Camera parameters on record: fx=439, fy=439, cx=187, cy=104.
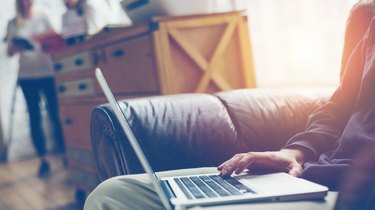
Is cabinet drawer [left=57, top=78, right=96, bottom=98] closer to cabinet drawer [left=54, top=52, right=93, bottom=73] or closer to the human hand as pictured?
cabinet drawer [left=54, top=52, right=93, bottom=73]

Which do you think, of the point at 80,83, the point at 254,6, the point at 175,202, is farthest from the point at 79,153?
the point at 175,202

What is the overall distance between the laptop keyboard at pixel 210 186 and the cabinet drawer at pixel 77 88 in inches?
59.3

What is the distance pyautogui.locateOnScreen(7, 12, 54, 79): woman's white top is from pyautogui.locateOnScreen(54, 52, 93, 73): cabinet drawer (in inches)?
21.8

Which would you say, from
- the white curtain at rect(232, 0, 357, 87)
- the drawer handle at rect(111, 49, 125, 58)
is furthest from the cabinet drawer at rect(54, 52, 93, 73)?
the white curtain at rect(232, 0, 357, 87)

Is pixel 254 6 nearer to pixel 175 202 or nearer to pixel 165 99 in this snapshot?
pixel 165 99

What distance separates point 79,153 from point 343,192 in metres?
2.02

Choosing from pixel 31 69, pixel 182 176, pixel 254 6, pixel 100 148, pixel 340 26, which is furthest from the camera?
pixel 31 69

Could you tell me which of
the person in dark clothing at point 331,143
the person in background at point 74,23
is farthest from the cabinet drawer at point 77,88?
the person in dark clothing at point 331,143

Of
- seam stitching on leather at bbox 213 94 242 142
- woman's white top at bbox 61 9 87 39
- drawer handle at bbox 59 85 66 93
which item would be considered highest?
woman's white top at bbox 61 9 87 39

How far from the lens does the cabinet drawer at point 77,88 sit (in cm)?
235

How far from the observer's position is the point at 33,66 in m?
3.17

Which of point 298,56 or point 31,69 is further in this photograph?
point 31,69

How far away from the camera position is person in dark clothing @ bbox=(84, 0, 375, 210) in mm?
880

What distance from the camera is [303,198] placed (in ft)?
2.39
